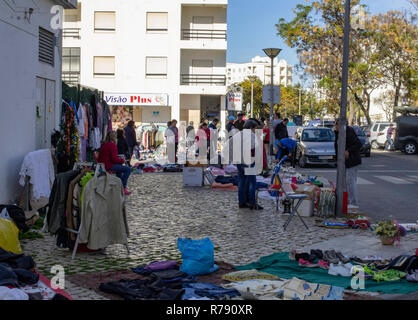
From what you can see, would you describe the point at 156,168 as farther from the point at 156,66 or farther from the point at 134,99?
the point at 156,66

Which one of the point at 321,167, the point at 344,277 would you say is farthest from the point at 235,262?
the point at 321,167

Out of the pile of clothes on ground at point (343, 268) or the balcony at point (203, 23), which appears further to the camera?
the balcony at point (203, 23)

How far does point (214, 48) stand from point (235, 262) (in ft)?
125

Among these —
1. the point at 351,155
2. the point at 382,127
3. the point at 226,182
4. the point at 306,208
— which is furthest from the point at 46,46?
the point at 382,127

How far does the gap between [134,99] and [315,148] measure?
2168cm

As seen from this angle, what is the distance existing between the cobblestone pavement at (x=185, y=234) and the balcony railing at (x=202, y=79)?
29.9m

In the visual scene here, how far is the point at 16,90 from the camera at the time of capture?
11789mm

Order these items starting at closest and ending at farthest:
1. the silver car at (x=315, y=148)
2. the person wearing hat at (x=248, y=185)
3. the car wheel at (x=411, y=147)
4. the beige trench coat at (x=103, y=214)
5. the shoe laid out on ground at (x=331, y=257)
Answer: the shoe laid out on ground at (x=331, y=257), the beige trench coat at (x=103, y=214), the person wearing hat at (x=248, y=185), the silver car at (x=315, y=148), the car wheel at (x=411, y=147)

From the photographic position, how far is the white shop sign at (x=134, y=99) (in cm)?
4444

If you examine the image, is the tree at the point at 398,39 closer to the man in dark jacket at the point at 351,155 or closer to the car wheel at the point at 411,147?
the car wheel at the point at 411,147

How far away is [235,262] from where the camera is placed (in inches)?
330

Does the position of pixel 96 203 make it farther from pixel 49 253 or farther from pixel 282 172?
pixel 282 172

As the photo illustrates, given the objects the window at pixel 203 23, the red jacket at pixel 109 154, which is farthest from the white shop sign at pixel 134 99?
the red jacket at pixel 109 154
